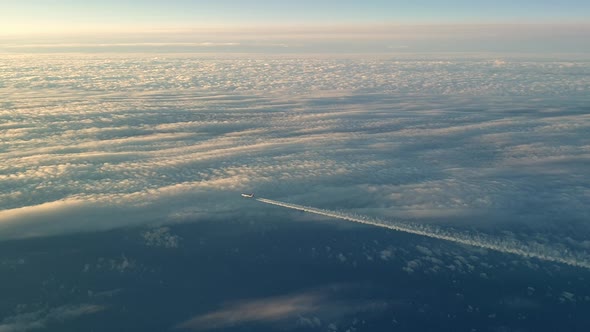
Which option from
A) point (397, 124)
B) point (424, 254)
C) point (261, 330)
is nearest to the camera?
point (261, 330)

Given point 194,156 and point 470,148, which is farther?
point 470,148

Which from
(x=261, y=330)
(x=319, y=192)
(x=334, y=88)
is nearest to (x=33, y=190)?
(x=319, y=192)

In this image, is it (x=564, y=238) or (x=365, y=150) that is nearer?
(x=564, y=238)

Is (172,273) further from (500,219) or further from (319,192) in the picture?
(500,219)

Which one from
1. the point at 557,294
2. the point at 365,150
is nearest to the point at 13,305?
the point at 557,294

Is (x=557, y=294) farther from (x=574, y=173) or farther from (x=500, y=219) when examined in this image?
(x=574, y=173)

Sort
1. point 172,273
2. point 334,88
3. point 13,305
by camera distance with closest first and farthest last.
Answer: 1. point 13,305
2. point 172,273
3. point 334,88
